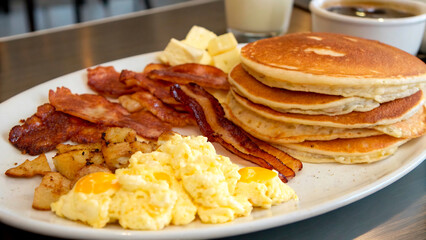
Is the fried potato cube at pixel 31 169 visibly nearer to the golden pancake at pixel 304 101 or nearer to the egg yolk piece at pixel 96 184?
the egg yolk piece at pixel 96 184

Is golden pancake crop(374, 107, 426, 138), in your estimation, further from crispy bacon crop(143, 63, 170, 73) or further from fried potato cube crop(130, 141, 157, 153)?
crispy bacon crop(143, 63, 170, 73)

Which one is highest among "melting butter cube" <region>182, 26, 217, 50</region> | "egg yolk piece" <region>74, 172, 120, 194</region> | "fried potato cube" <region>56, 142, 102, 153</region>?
"melting butter cube" <region>182, 26, 217, 50</region>

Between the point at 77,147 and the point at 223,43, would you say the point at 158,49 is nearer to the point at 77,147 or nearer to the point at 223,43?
the point at 223,43

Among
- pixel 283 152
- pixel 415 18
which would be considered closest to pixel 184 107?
pixel 283 152

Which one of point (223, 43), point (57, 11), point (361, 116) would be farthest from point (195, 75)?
point (57, 11)

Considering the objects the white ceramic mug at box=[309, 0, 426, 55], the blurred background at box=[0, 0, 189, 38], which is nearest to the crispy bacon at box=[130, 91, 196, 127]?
the white ceramic mug at box=[309, 0, 426, 55]

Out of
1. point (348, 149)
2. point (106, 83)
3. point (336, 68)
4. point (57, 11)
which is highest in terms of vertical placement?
point (336, 68)

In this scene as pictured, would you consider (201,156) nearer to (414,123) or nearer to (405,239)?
(405,239)
